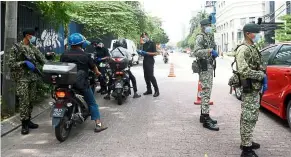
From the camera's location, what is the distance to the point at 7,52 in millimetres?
6301

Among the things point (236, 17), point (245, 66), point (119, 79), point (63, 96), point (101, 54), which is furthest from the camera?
point (236, 17)

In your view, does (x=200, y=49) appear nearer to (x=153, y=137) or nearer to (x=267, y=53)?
(x=153, y=137)

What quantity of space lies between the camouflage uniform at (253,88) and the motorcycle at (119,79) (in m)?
4.15

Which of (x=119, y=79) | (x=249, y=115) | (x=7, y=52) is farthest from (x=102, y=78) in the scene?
(x=249, y=115)

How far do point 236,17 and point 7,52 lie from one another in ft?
214

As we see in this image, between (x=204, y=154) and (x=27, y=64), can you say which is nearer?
(x=204, y=154)

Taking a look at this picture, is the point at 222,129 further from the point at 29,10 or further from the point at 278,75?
the point at 29,10

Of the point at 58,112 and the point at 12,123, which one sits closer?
the point at 58,112

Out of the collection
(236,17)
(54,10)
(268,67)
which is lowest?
(268,67)

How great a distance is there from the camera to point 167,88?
36.3 ft

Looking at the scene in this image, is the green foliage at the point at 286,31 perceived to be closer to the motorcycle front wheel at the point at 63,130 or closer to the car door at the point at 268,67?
the car door at the point at 268,67

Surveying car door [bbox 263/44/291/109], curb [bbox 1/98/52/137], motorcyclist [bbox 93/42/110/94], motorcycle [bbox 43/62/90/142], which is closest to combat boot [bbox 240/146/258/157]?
car door [bbox 263/44/291/109]

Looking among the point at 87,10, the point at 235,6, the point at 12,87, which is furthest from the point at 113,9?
the point at 235,6

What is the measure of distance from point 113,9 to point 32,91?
1182 cm
